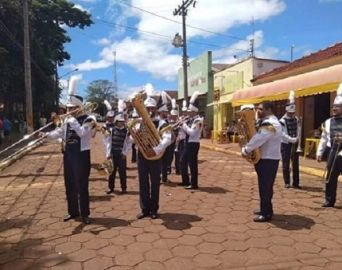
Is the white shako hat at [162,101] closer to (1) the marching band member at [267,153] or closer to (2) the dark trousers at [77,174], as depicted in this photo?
(2) the dark trousers at [77,174]

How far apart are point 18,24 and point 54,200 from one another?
23799mm

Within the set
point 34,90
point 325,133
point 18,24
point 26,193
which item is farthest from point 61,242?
point 34,90

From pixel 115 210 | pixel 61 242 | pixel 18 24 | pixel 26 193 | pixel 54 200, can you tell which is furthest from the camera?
pixel 18 24

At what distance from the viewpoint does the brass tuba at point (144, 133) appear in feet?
21.3

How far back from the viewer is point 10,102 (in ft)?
120

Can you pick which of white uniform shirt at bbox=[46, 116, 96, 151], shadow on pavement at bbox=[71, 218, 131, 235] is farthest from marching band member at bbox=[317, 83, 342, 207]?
white uniform shirt at bbox=[46, 116, 96, 151]

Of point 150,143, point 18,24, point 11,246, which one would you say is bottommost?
point 11,246

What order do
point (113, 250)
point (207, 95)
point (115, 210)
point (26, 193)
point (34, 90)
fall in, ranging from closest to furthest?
point (113, 250)
point (115, 210)
point (26, 193)
point (207, 95)
point (34, 90)

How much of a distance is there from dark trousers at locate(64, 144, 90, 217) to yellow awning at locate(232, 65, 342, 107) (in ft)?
27.3

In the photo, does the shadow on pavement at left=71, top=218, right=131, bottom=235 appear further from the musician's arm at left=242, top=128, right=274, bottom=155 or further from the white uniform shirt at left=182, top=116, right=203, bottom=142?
the white uniform shirt at left=182, top=116, right=203, bottom=142

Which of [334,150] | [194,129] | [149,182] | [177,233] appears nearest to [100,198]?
[149,182]

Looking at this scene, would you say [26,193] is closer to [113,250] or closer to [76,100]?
[76,100]

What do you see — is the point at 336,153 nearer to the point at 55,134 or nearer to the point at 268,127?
the point at 268,127

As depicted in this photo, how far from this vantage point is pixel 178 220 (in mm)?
6672
